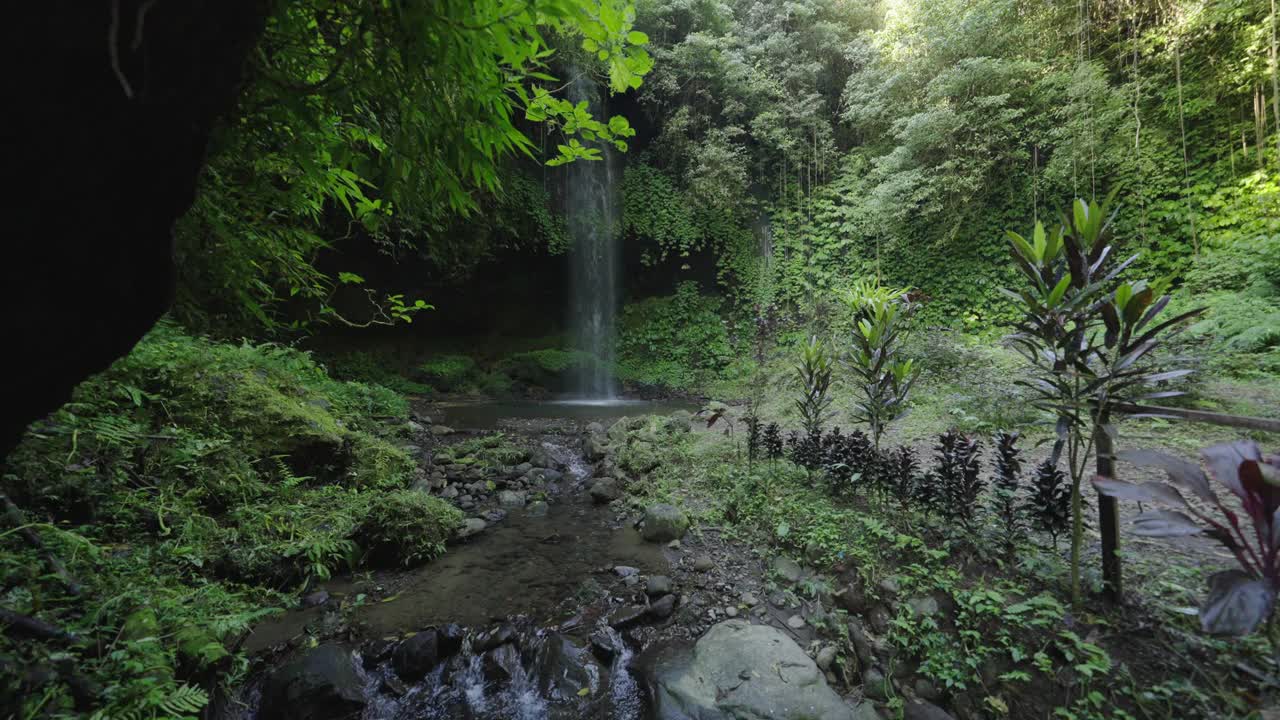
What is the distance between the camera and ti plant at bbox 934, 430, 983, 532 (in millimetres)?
2537

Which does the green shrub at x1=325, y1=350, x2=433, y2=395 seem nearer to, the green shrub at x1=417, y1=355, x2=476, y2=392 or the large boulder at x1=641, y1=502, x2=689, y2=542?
the green shrub at x1=417, y1=355, x2=476, y2=392

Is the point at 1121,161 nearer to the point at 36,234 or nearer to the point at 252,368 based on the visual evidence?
the point at 36,234

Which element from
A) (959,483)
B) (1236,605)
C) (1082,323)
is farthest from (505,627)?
(1082,323)

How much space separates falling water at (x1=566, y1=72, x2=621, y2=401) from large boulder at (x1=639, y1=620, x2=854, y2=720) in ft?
32.2

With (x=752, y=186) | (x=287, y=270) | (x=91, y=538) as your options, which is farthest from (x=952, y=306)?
(x=91, y=538)

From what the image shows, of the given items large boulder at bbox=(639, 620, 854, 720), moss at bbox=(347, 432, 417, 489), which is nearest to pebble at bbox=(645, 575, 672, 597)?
large boulder at bbox=(639, 620, 854, 720)

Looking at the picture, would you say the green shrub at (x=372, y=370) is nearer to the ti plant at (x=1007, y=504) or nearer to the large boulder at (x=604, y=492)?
the large boulder at (x=604, y=492)

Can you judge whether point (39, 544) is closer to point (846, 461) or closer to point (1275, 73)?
point (846, 461)

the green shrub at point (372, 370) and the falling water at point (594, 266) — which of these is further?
the falling water at point (594, 266)

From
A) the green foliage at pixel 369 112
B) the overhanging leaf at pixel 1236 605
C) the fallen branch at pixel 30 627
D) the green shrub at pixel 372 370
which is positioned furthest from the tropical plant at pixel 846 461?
the green shrub at pixel 372 370

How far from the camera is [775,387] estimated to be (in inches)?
366

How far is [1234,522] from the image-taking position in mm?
1180

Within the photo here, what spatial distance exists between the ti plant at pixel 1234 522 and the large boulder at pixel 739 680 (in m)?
1.29

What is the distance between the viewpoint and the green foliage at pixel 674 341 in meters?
12.2
